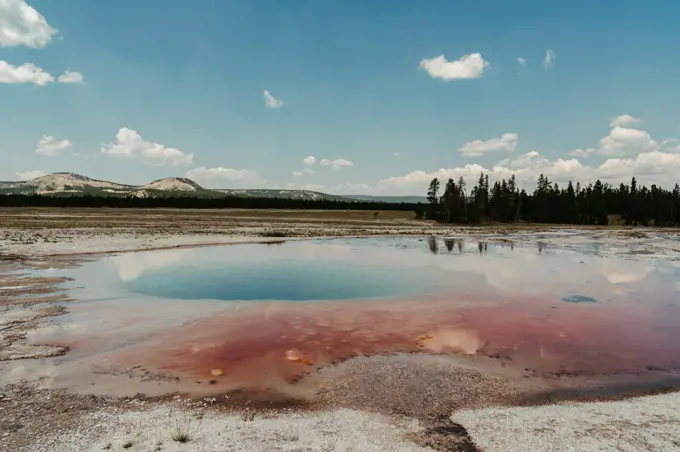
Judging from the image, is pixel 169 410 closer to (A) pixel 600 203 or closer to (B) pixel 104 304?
(B) pixel 104 304

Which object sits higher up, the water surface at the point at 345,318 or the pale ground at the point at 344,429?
the pale ground at the point at 344,429

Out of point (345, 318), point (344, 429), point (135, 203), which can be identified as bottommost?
point (345, 318)

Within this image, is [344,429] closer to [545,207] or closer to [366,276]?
[366,276]

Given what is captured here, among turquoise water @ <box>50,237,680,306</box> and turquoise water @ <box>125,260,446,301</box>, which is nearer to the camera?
turquoise water @ <box>125,260,446,301</box>

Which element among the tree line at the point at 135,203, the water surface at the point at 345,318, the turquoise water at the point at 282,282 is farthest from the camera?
the tree line at the point at 135,203

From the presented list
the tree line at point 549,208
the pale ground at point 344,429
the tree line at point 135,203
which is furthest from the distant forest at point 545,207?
the pale ground at point 344,429

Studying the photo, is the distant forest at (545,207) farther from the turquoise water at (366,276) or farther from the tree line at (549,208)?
the turquoise water at (366,276)

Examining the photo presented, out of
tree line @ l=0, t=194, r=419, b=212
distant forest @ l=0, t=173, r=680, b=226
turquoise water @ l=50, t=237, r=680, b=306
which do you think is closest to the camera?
turquoise water @ l=50, t=237, r=680, b=306

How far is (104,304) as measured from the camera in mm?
17984

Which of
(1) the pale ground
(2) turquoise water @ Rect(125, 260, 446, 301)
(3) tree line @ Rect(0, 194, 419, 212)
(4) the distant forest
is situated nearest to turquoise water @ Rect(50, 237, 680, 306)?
(2) turquoise water @ Rect(125, 260, 446, 301)

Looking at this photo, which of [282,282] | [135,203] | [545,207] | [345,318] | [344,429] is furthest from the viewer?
[135,203]

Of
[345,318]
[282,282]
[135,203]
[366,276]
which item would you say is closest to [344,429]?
[345,318]

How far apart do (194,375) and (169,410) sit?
195 centimetres

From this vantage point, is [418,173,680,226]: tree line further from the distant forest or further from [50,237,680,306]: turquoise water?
[50,237,680,306]: turquoise water
